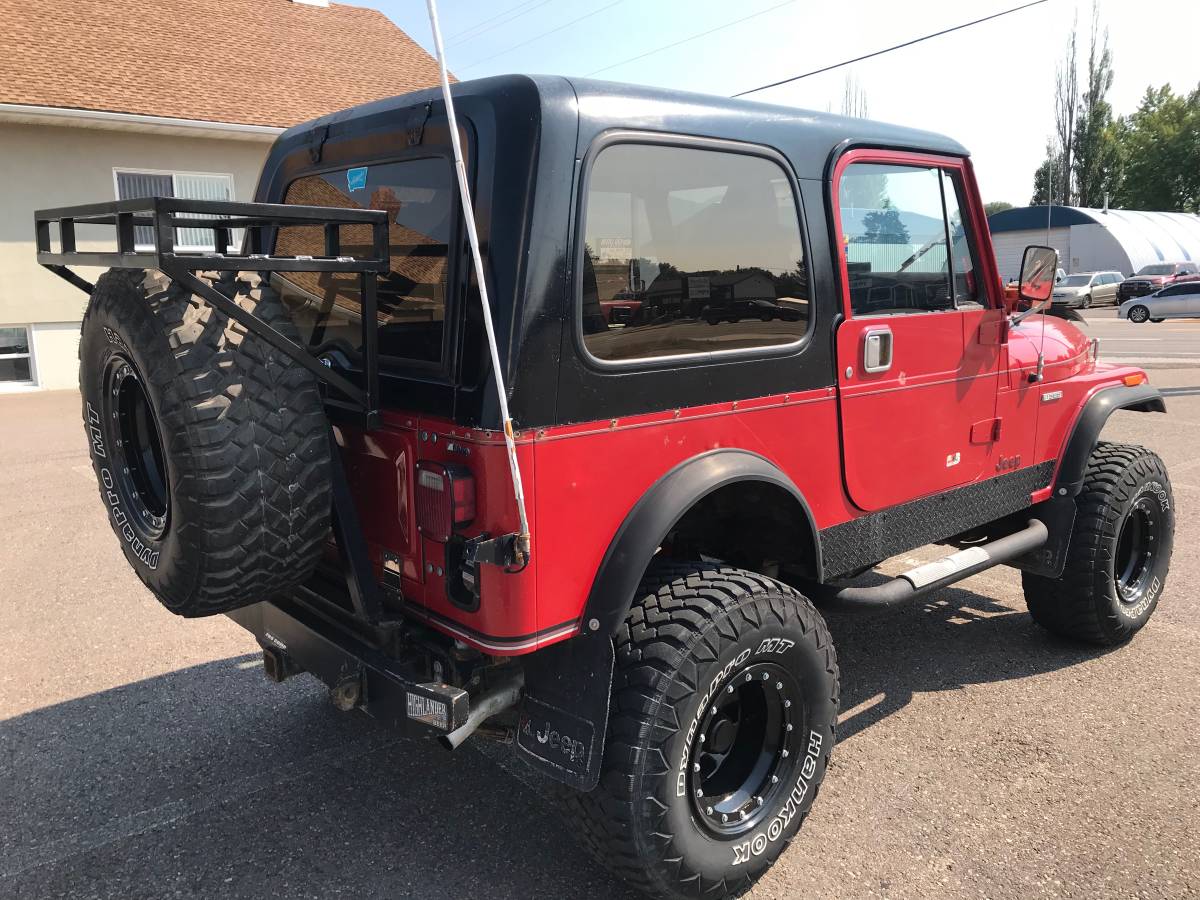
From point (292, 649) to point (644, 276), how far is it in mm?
1558

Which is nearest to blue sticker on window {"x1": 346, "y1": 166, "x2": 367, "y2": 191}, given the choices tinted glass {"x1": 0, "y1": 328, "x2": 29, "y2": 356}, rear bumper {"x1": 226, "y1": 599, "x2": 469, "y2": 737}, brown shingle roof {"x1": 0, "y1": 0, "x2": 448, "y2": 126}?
rear bumper {"x1": 226, "y1": 599, "x2": 469, "y2": 737}

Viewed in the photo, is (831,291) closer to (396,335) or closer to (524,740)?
(396,335)

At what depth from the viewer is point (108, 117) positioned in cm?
1259

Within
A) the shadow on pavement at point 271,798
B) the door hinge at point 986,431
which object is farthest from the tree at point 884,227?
the shadow on pavement at point 271,798

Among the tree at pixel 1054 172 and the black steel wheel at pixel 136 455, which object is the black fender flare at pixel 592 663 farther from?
the tree at pixel 1054 172

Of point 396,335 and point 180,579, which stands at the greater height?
point 396,335

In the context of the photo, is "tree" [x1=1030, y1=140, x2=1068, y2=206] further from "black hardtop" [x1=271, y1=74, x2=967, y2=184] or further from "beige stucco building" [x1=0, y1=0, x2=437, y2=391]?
"black hardtop" [x1=271, y1=74, x2=967, y2=184]

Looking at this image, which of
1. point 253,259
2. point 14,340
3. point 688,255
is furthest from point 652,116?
point 14,340

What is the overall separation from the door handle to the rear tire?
161 cm

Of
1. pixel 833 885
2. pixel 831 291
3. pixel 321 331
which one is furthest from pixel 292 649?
pixel 831 291

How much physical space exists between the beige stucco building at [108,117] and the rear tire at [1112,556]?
12.4m

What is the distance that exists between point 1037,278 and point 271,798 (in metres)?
3.49

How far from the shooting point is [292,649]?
283 cm

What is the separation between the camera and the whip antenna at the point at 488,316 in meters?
2.00
